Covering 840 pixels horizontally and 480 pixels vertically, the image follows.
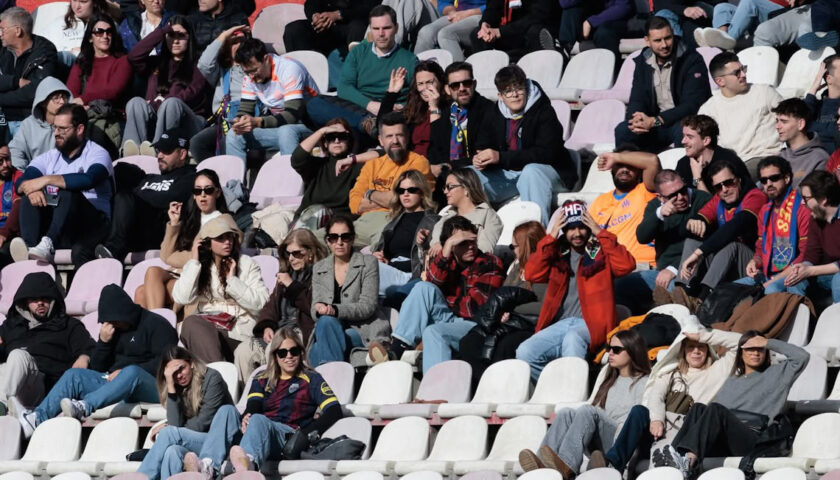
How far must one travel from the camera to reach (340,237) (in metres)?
10.6

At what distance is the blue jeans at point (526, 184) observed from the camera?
11.3 meters

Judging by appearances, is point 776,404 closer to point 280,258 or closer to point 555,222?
point 555,222

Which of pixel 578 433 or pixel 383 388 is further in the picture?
pixel 383 388

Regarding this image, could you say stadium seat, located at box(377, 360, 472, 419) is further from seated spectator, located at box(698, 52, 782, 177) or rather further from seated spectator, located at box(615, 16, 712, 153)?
seated spectator, located at box(615, 16, 712, 153)

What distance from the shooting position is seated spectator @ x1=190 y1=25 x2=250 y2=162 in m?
13.2

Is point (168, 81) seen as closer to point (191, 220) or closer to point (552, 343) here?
point (191, 220)

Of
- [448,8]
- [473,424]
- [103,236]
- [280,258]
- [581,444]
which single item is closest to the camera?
[581,444]

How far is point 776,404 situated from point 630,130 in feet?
10.7

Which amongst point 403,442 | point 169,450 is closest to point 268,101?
point 169,450

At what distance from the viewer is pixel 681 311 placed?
967 centimetres

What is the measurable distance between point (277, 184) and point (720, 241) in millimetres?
3553

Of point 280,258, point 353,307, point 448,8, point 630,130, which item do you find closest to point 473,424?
point 353,307

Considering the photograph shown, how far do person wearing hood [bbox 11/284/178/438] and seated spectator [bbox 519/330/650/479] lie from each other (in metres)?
2.48

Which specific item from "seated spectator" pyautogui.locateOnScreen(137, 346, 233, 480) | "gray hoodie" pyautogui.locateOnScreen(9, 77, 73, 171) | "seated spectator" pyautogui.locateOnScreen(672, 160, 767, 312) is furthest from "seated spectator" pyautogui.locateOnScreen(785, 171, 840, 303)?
"gray hoodie" pyautogui.locateOnScreen(9, 77, 73, 171)
